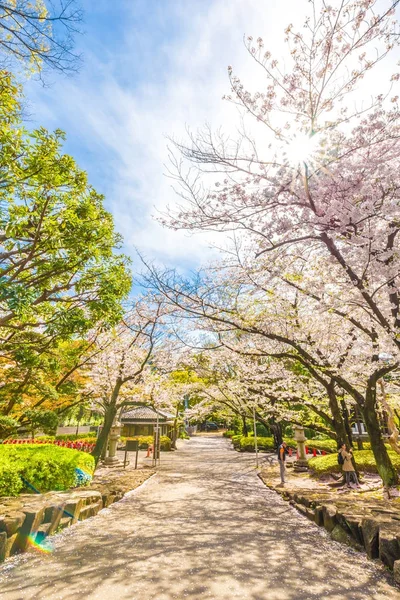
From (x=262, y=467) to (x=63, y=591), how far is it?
13553 mm

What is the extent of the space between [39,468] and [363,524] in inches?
272

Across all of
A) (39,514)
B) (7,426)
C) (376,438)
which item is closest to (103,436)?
(7,426)

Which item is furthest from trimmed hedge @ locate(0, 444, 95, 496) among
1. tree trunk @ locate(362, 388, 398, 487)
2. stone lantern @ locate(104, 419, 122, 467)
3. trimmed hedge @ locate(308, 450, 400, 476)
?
trimmed hedge @ locate(308, 450, 400, 476)

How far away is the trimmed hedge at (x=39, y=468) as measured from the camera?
5805 mm

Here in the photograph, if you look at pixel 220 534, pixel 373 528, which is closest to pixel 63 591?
pixel 220 534

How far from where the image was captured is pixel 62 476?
7.38 meters

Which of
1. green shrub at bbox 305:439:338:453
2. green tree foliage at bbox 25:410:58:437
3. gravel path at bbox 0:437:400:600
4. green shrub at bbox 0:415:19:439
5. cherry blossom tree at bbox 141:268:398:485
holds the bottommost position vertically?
gravel path at bbox 0:437:400:600

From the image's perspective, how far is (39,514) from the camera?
475 cm

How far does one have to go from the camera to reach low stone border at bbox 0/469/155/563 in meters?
4.20

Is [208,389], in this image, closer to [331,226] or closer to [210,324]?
[210,324]

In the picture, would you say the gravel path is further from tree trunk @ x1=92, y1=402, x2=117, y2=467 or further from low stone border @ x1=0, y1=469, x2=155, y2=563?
tree trunk @ x1=92, y1=402, x2=117, y2=467

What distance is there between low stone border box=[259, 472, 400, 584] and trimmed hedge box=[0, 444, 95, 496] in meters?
6.03

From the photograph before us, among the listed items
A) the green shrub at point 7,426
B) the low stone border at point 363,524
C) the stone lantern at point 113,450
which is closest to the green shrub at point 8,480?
the green shrub at point 7,426

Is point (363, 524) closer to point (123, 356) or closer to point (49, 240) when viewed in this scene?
point (49, 240)
